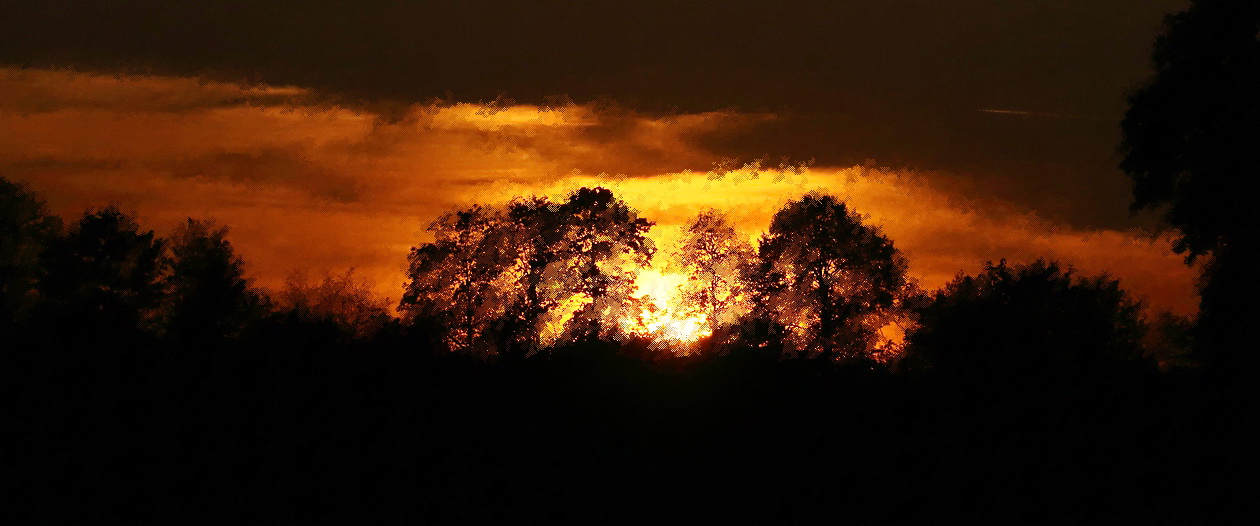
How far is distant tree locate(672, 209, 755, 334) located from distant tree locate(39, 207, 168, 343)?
21904 millimetres

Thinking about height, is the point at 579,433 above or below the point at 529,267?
below

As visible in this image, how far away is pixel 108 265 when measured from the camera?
50594 mm

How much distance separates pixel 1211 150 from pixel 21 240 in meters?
44.9

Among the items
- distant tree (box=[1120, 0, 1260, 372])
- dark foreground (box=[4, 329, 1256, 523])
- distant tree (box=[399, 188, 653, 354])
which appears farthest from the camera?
distant tree (box=[399, 188, 653, 354])

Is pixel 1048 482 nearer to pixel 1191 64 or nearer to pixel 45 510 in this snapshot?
pixel 45 510

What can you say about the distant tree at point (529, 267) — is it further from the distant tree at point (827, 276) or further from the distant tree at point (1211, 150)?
the distant tree at point (1211, 150)

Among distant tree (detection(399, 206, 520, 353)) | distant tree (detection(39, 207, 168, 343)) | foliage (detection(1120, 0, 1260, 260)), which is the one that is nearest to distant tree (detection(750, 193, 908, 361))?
distant tree (detection(399, 206, 520, 353))

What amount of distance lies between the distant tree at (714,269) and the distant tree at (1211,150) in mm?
21473

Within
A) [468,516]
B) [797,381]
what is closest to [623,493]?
[468,516]

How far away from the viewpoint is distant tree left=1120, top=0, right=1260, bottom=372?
94.2 feet

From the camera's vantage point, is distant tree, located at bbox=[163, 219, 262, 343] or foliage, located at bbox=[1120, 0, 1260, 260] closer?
foliage, located at bbox=[1120, 0, 1260, 260]

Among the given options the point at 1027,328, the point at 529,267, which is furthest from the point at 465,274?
A: the point at 1027,328

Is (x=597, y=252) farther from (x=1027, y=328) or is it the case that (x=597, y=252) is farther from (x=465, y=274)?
(x=1027, y=328)

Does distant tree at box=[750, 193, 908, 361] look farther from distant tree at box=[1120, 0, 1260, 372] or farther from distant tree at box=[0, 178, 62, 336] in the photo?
distant tree at box=[0, 178, 62, 336]
